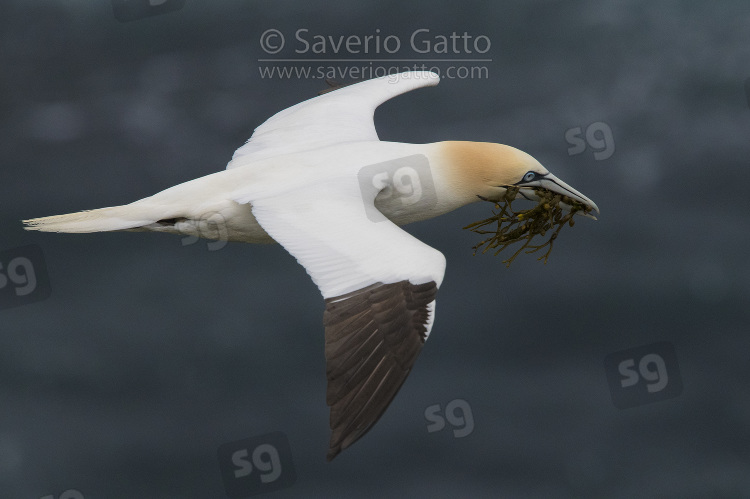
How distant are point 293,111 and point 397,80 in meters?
1.33

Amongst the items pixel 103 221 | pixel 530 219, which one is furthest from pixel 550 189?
pixel 103 221

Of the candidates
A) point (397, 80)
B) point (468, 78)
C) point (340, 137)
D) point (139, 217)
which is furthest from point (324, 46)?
point (139, 217)

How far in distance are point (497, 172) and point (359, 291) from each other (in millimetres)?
2307

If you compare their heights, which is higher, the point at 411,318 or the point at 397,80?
the point at 397,80

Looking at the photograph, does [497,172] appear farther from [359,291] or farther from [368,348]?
[368,348]

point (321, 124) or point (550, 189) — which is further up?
point (321, 124)

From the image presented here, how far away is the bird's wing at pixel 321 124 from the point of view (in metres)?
10.6

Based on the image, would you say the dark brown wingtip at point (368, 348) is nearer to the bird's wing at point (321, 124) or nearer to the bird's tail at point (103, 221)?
the bird's tail at point (103, 221)

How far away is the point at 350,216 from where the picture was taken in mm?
8406

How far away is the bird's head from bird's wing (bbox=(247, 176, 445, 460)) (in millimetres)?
1313

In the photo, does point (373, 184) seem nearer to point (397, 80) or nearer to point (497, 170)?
point (497, 170)

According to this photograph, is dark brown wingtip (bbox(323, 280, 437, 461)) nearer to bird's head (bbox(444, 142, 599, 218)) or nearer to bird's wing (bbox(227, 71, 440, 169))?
bird's head (bbox(444, 142, 599, 218))

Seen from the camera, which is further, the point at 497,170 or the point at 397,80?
the point at 397,80

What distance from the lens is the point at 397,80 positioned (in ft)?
39.7
